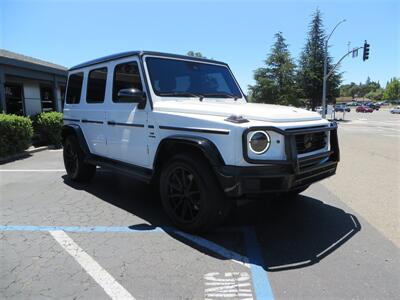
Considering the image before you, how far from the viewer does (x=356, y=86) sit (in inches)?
6998

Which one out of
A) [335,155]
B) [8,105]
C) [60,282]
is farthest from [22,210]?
[8,105]

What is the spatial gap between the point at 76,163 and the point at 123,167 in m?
1.91

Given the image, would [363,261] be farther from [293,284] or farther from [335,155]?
[335,155]

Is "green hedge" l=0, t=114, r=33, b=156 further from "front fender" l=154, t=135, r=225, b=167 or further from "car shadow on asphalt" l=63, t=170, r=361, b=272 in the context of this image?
"front fender" l=154, t=135, r=225, b=167

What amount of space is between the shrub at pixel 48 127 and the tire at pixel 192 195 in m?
9.67

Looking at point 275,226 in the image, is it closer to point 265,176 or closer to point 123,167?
point 265,176

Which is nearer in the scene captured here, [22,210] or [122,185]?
[22,210]

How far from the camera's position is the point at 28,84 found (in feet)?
55.2

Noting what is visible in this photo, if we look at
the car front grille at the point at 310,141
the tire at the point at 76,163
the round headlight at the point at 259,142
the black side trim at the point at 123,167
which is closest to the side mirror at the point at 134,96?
the black side trim at the point at 123,167

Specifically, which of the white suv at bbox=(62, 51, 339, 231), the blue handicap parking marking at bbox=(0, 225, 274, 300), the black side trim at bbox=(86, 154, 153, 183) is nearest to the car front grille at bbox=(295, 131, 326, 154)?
the white suv at bbox=(62, 51, 339, 231)

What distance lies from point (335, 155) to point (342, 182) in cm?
283

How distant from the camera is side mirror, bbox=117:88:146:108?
14.4 ft

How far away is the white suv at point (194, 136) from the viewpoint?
3555 mm

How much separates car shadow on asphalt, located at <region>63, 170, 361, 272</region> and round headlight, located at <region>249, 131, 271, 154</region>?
65cm
